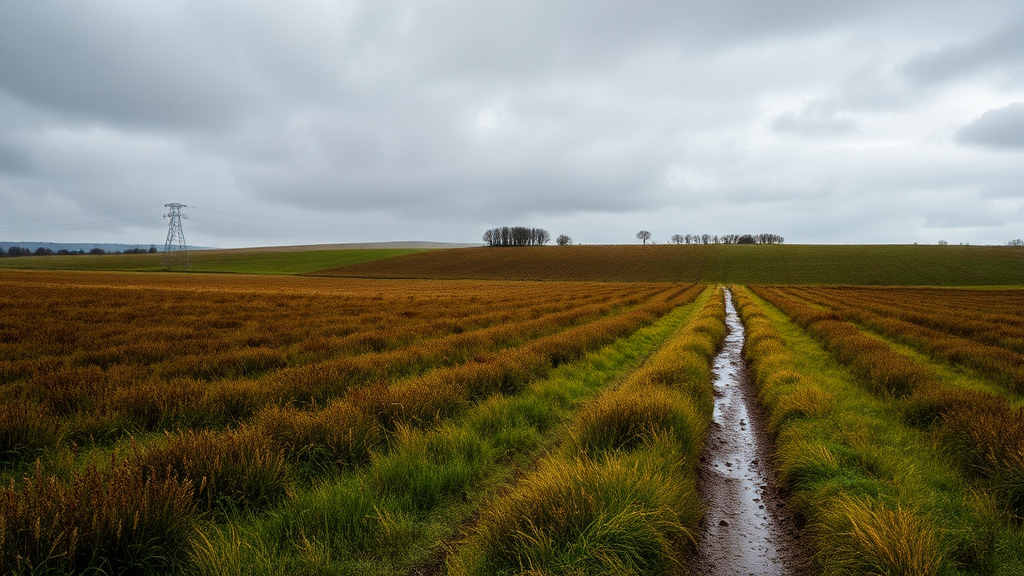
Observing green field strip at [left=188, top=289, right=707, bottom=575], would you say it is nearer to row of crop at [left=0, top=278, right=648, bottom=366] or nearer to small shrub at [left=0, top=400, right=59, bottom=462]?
small shrub at [left=0, top=400, right=59, bottom=462]

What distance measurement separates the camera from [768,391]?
811 centimetres

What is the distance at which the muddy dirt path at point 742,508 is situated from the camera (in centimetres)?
366

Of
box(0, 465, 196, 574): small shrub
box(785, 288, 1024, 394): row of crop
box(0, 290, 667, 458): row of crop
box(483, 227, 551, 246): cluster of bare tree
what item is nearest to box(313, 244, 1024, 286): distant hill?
box(483, 227, 551, 246): cluster of bare tree

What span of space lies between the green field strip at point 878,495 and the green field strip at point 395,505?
2.93m

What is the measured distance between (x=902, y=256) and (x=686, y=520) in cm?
12718

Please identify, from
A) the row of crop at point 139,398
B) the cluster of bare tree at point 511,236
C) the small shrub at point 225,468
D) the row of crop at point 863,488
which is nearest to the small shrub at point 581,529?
the row of crop at point 863,488

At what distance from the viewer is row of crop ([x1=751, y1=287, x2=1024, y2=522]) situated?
410cm

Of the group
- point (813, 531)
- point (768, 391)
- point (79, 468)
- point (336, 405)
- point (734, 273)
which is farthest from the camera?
point (734, 273)

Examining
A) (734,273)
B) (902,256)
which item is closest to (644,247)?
(734,273)

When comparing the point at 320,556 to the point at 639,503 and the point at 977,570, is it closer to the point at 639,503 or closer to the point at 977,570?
the point at 639,503

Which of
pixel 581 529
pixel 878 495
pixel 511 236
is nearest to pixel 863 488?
pixel 878 495

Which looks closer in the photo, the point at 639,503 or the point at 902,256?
the point at 639,503

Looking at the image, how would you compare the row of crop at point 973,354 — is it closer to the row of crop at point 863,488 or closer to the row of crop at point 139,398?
the row of crop at point 863,488

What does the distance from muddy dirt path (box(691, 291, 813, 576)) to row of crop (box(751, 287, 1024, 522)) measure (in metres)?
1.84
